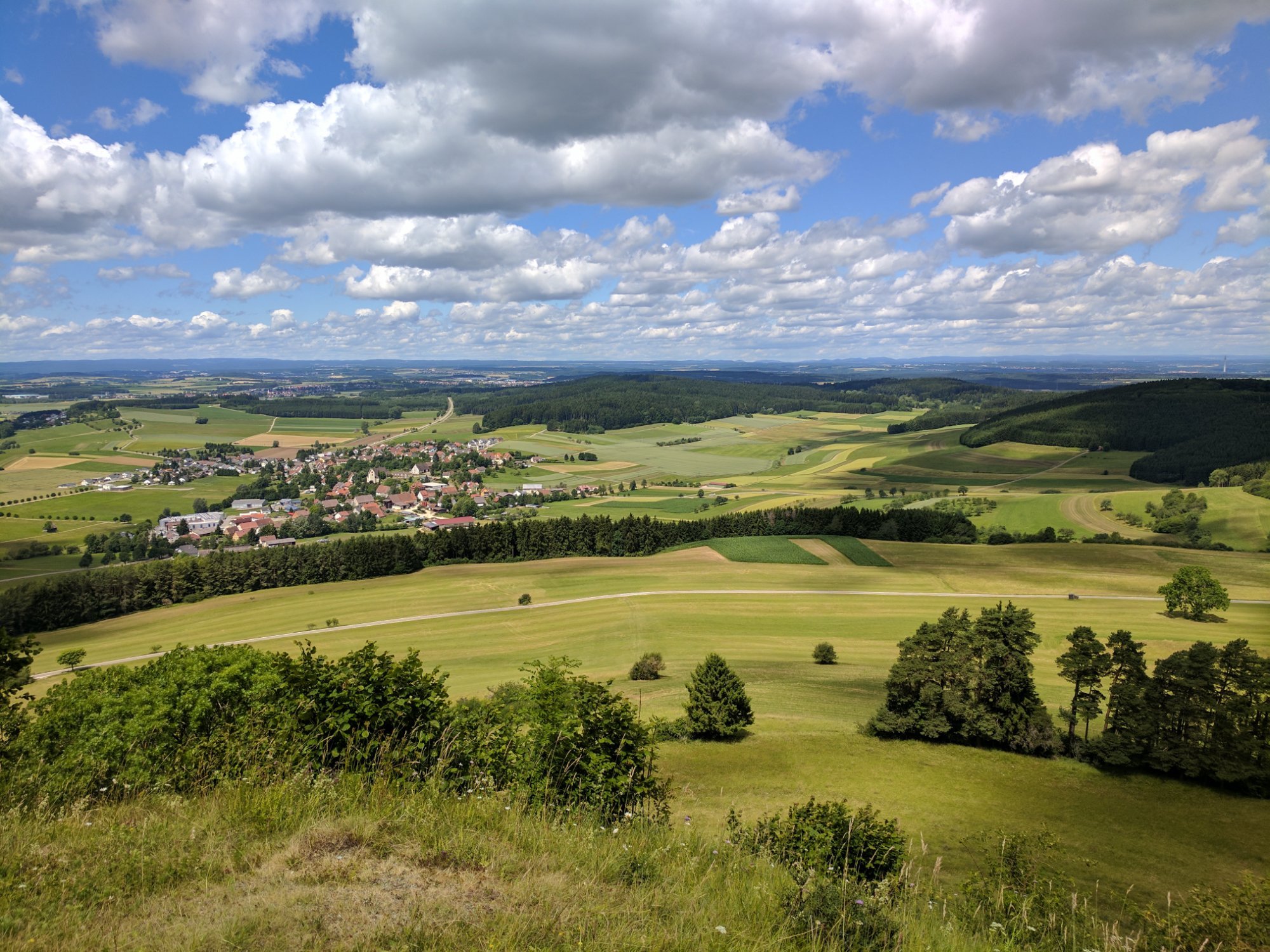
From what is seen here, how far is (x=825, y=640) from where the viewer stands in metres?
47.1

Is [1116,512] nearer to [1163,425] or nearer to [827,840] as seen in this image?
[1163,425]

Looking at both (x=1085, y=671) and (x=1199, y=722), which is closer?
→ (x=1199, y=722)

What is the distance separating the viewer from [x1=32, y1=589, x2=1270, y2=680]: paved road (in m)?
50.3

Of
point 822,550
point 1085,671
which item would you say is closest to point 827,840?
point 1085,671

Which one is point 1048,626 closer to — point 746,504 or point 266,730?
point 266,730

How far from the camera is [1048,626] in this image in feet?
152

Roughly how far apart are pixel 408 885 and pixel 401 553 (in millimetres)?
75356

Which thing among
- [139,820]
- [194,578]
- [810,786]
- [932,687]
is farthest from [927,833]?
[194,578]

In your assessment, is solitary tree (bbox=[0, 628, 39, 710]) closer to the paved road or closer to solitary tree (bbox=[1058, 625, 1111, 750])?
the paved road

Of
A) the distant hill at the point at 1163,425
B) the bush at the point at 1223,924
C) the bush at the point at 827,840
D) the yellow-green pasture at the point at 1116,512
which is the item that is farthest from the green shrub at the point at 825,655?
the distant hill at the point at 1163,425

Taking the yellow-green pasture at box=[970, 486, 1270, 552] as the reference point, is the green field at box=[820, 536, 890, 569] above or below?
below

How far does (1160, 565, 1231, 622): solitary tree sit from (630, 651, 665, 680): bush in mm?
43082

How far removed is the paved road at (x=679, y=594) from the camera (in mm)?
50281

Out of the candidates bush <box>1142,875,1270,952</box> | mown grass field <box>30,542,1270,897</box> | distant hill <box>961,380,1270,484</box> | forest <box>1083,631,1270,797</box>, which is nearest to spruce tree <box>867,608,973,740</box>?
mown grass field <box>30,542,1270,897</box>
